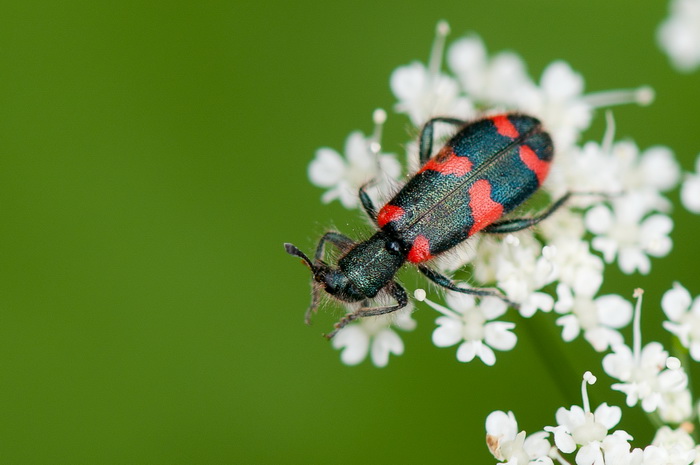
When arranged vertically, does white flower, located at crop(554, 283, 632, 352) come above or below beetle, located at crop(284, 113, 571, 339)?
below

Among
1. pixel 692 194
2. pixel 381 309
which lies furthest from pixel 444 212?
pixel 692 194

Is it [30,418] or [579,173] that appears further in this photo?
[30,418]

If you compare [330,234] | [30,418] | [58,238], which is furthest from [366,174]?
[30,418]

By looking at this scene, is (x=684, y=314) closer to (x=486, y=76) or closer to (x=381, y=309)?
(x=381, y=309)

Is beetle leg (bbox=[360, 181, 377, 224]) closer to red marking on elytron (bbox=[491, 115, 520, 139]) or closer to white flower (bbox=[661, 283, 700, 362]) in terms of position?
red marking on elytron (bbox=[491, 115, 520, 139])

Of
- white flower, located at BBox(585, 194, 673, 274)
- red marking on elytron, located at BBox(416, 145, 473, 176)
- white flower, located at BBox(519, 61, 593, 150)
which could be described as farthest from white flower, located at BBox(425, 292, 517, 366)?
white flower, located at BBox(519, 61, 593, 150)

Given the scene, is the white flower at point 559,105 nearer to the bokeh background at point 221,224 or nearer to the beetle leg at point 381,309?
the bokeh background at point 221,224

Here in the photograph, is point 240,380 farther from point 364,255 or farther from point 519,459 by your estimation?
point 519,459

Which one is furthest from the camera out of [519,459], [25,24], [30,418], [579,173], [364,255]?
[25,24]
